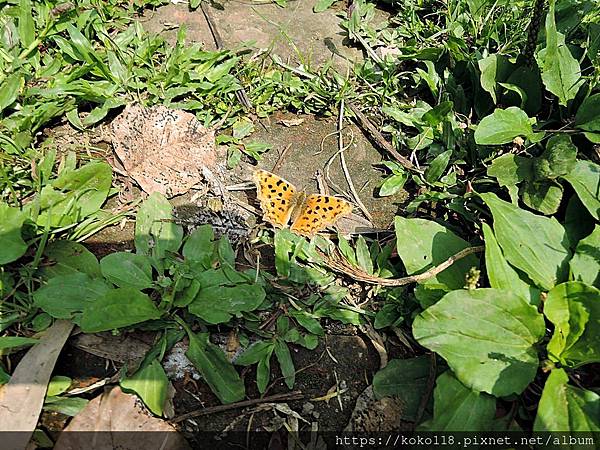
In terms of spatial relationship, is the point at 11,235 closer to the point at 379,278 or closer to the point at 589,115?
the point at 379,278

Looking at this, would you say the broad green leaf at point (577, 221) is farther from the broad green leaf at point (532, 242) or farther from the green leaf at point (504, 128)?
the green leaf at point (504, 128)

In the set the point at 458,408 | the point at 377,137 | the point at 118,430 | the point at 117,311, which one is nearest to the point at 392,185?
the point at 377,137

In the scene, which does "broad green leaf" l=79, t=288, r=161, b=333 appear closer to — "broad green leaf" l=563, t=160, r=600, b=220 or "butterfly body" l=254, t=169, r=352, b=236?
"butterfly body" l=254, t=169, r=352, b=236

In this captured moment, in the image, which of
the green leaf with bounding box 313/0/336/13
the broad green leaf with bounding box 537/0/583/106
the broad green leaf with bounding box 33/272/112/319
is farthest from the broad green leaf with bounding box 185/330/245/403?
the green leaf with bounding box 313/0/336/13

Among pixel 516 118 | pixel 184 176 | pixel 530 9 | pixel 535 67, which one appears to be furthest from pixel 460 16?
pixel 184 176

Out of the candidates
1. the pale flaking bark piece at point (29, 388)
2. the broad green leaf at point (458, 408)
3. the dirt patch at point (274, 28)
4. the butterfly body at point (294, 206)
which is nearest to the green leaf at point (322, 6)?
the dirt patch at point (274, 28)

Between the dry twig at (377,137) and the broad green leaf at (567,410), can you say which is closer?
the broad green leaf at (567,410)
